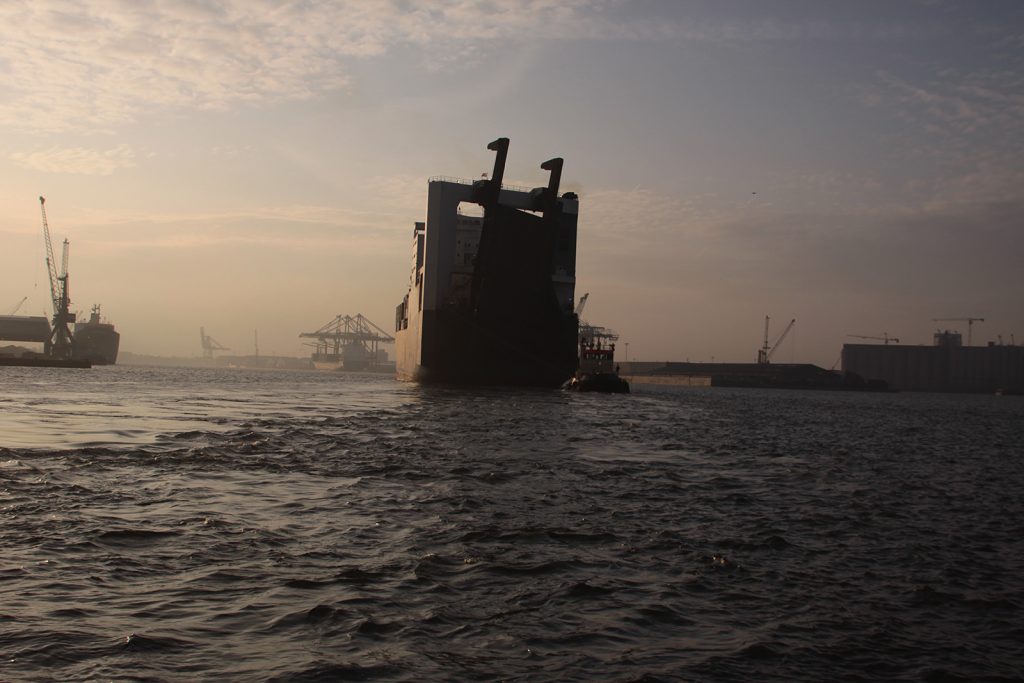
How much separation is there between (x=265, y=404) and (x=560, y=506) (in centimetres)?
3056

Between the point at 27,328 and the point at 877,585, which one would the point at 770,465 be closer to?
the point at 877,585

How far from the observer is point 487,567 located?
919 centimetres

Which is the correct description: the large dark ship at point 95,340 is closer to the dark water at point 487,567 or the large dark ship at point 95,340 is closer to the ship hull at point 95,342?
the ship hull at point 95,342

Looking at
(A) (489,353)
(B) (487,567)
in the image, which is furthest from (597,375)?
(B) (487,567)

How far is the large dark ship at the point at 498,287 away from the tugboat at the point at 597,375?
0.94m

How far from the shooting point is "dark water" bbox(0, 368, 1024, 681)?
643 centimetres

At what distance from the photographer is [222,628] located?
6.73 metres

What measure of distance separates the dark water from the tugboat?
126 feet

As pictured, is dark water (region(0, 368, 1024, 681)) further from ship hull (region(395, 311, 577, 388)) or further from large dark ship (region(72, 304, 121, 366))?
large dark ship (region(72, 304, 121, 366))

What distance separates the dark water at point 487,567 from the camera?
6426 millimetres

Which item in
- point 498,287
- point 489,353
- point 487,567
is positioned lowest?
point 487,567

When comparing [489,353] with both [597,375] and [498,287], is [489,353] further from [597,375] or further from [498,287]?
[597,375]

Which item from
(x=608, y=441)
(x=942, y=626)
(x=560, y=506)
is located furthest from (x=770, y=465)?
(x=942, y=626)

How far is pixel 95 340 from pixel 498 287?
121 metres
